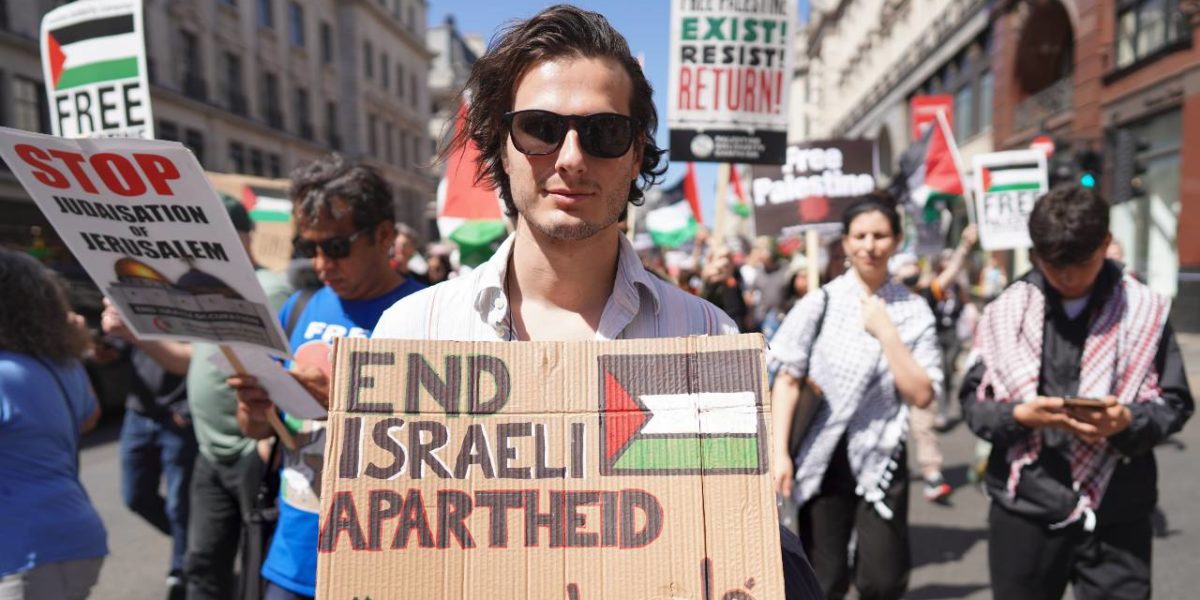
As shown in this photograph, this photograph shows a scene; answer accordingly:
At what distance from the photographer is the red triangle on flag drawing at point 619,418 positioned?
1.36 meters

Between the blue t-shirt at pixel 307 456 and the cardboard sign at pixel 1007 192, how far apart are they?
16.7 ft

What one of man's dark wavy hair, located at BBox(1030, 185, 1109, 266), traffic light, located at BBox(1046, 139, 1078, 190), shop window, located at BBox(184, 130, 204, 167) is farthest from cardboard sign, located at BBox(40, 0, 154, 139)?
shop window, located at BBox(184, 130, 204, 167)

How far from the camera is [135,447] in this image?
4203 mm

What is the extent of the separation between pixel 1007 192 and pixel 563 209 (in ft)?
18.7

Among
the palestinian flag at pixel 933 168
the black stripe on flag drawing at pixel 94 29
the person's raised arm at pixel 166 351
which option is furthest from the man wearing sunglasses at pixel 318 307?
the palestinian flag at pixel 933 168

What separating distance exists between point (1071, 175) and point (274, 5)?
34.6m

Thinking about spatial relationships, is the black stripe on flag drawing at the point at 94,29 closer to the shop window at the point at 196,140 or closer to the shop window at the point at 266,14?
the shop window at the point at 196,140

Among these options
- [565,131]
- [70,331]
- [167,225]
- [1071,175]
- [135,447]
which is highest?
[1071,175]

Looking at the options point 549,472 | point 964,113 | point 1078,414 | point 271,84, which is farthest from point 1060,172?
point 271,84

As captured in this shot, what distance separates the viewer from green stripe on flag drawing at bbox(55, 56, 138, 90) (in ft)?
11.2

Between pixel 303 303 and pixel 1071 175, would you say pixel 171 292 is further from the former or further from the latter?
pixel 1071 175

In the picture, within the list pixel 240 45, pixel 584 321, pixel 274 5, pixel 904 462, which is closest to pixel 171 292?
pixel 584 321

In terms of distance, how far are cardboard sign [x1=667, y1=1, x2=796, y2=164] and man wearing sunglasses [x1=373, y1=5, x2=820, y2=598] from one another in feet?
9.38

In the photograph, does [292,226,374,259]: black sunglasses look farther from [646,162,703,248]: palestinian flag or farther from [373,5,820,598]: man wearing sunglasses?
[646,162,703,248]: palestinian flag
